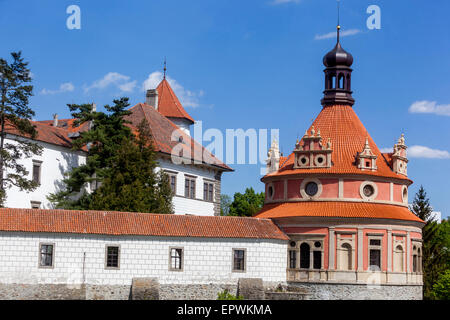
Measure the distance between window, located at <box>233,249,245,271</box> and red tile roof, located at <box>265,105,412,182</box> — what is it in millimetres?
9343

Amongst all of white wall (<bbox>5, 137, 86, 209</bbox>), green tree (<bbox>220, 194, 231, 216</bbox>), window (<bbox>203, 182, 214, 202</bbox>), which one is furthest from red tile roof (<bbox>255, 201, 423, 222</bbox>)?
green tree (<bbox>220, 194, 231, 216</bbox>)

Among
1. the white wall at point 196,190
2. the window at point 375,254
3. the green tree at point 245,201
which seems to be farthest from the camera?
the green tree at point 245,201

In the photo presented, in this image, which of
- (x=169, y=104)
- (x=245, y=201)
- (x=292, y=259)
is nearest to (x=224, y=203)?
(x=245, y=201)

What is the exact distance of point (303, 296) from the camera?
48.4m

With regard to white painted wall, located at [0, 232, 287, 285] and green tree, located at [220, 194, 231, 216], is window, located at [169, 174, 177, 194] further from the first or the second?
green tree, located at [220, 194, 231, 216]

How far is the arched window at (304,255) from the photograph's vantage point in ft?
176

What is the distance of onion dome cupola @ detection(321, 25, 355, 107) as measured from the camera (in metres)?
60.4

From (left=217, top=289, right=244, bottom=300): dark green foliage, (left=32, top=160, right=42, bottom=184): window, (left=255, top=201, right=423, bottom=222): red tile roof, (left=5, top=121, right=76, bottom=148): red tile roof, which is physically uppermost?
(left=5, top=121, right=76, bottom=148): red tile roof

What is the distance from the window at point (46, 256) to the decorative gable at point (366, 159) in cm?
2194

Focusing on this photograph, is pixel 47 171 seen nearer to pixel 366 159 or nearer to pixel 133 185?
pixel 133 185

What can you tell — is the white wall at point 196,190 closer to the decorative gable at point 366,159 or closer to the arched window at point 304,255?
the arched window at point 304,255

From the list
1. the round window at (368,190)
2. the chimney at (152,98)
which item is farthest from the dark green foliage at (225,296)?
the chimney at (152,98)

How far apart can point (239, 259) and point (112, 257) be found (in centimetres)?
771

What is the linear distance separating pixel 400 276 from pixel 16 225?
25.2 m
